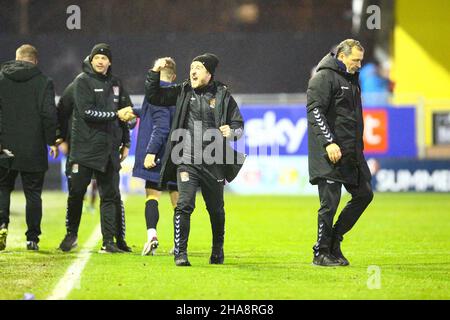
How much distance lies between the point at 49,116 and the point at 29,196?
90 centimetres

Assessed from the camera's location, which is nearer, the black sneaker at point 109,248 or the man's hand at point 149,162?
the man's hand at point 149,162

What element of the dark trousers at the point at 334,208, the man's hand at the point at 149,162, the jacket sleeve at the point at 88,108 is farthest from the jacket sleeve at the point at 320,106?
the jacket sleeve at the point at 88,108

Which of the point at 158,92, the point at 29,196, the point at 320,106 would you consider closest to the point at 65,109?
the point at 29,196

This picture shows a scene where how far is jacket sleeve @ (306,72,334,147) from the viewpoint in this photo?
9.85 meters

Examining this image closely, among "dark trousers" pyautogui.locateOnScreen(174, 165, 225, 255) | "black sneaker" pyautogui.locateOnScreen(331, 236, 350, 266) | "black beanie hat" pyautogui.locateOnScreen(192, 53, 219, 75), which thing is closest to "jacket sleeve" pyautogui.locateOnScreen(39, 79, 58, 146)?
"dark trousers" pyautogui.locateOnScreen(174, 165, 225, 255)

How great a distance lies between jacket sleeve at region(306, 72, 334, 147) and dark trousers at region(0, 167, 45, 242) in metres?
3.40

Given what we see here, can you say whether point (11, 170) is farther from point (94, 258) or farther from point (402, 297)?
point (402, 297)

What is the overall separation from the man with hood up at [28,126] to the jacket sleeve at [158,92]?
82.4 inches

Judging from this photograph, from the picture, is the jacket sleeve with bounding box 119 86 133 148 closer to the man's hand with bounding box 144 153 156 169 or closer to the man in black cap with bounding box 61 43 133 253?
the man in black cap with bounding box 61 43 133 253

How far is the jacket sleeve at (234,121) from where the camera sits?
9.87 m

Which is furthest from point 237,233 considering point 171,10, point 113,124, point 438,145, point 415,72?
point 171,10

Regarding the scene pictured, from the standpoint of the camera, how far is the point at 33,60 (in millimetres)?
11914

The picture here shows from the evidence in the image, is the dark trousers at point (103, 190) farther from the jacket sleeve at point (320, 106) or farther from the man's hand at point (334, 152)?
the man's hand at point (334, 152)

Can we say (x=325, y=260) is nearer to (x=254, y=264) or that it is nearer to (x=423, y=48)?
(x=254, y=264)
